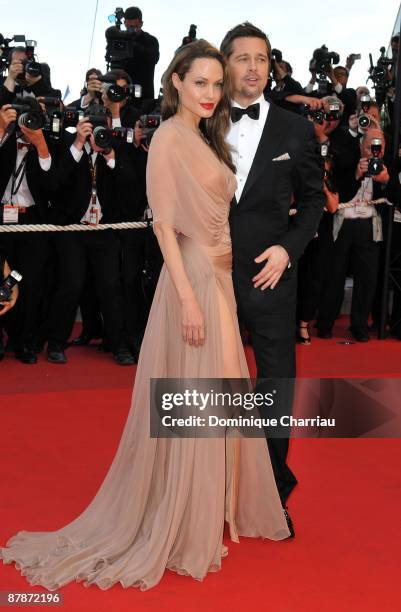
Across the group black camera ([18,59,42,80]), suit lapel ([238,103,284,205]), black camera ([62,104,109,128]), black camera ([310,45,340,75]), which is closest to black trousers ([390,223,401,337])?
black camera ([310,45,340,75])

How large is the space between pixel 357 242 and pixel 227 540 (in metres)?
4.30

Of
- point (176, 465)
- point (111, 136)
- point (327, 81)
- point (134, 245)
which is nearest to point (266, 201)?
point (176, 465)

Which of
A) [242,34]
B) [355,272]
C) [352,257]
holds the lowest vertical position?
[355,272]

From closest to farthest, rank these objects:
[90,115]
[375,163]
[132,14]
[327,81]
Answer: [90,115] < [375,163] < [327,81] < [132,14]

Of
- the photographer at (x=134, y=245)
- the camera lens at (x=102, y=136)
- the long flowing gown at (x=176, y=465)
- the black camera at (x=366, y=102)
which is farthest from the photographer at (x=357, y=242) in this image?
the long flowing gown at (x=176, y=465)

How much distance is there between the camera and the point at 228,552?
3205 mm

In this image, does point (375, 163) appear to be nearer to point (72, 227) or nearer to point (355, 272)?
point (355, 272)

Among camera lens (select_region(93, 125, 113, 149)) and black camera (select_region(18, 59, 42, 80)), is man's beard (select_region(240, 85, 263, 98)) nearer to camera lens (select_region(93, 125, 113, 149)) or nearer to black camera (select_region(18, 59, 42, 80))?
camera lens (select_region(93, 125, 113, 149))

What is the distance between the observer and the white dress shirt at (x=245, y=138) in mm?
3361

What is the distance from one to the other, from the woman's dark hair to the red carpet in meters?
1.23

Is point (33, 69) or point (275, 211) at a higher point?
point (33, 69)

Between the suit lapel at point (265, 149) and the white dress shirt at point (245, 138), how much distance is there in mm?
32

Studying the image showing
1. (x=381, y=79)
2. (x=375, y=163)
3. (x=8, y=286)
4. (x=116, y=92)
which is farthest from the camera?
(x=381, y=79)

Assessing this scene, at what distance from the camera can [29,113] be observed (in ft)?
18.9
